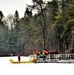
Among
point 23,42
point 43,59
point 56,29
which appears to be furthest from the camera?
point 23,42

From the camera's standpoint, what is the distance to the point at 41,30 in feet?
207

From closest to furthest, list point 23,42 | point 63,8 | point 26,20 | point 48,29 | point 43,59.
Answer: point 43,59 → point 63,8 → point 48,29 → point 23,42 → point 26,20

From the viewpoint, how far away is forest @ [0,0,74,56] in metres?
50.6

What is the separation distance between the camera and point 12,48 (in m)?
81.7

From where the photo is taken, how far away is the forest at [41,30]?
50.6 metres

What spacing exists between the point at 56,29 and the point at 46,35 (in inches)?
271

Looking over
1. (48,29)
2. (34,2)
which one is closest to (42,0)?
(34,2)

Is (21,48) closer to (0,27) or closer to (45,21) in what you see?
(0,27)
